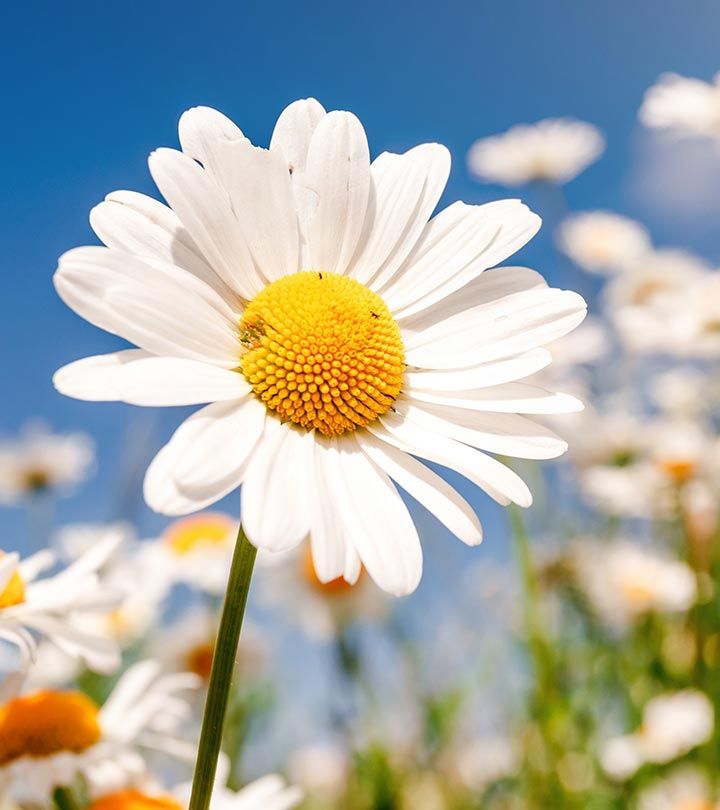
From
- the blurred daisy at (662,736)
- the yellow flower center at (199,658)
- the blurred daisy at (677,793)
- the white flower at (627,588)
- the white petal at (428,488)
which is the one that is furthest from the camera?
the white flower at (627,588)

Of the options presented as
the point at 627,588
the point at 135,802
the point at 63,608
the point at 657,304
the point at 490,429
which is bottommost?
the point at 135,802

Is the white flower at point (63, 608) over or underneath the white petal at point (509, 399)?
underneath

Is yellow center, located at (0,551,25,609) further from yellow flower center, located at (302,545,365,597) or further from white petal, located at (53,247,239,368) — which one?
yellow flower center, located at (302,545,365,597)

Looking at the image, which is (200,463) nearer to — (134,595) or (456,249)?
(456,249)

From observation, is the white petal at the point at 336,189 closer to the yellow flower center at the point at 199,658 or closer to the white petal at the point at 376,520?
the white petal at the point at 376,520

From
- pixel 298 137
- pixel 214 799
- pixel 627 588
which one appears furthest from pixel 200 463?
pixel 627 588

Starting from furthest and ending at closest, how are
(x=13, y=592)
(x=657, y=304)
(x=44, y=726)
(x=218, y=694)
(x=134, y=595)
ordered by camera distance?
(x=657, y=304), (x=134, y=595), (x=44, y=726), (x=13, y=592), (x=218, y=694)

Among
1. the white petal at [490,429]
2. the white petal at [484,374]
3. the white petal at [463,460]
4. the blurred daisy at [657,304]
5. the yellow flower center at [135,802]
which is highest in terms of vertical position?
the blurred daisy at [657,304]

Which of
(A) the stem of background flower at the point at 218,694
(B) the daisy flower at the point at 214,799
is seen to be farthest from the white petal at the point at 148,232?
(B) the daisy flower at the point at 214,799
